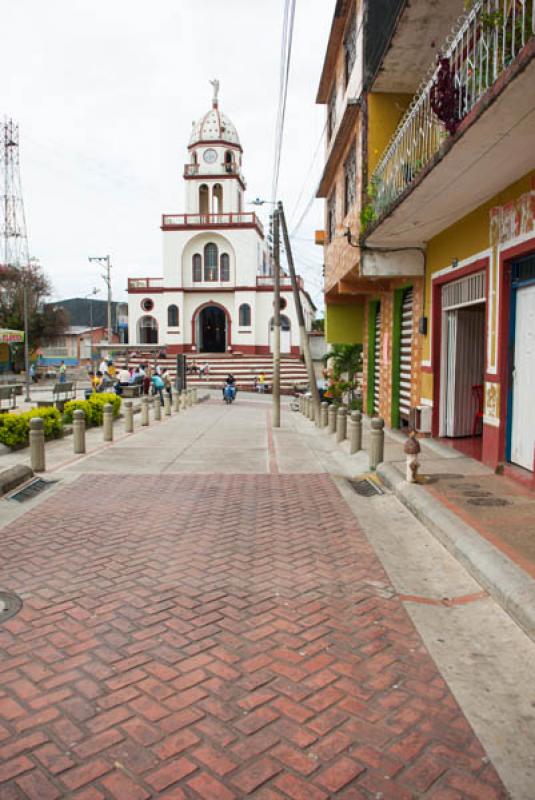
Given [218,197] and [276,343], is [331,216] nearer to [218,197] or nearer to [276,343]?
[276,343]

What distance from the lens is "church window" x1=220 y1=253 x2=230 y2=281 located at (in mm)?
49219

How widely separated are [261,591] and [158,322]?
4618cm

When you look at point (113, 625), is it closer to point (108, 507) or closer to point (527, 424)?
point (108, 507)

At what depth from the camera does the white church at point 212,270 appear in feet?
159

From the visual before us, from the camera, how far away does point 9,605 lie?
4.36 metres

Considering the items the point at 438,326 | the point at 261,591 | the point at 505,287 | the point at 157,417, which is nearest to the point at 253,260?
the point at 157,417

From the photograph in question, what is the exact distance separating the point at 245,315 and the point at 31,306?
17.8m

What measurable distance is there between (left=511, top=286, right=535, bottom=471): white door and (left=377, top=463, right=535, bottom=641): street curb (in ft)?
5.17

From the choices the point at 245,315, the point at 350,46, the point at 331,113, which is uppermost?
the point at 350,46

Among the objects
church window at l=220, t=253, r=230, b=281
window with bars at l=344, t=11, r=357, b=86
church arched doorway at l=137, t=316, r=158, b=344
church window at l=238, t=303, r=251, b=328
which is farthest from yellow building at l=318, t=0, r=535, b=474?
church arched doorway at l=137, t=316, r=158, b=344

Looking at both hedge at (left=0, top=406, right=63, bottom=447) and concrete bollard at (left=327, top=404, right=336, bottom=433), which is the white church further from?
hedge at (left=0, top=406, right=63, bottom=447)

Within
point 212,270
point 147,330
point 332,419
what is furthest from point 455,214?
point 147,330

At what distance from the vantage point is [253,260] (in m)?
48.6

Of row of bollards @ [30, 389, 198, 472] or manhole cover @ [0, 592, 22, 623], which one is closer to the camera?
manhole cover @ [0, 592, 22, 623]
